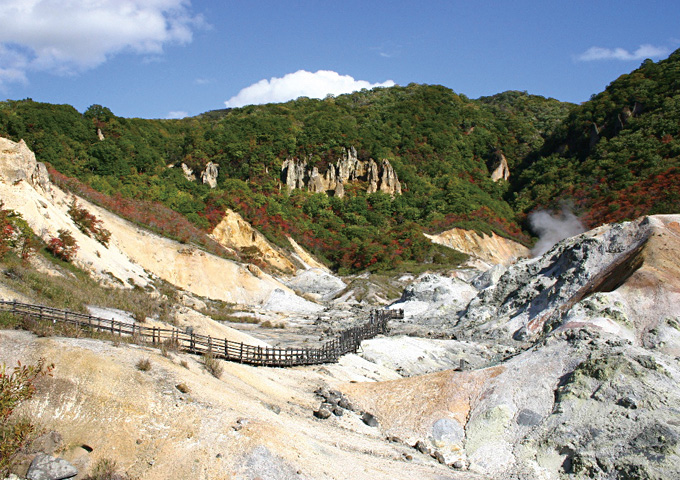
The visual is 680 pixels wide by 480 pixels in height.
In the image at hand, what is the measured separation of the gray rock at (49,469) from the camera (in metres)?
9.84

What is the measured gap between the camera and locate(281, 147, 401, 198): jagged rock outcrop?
332 ft

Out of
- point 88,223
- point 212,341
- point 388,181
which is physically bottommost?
point 212,341

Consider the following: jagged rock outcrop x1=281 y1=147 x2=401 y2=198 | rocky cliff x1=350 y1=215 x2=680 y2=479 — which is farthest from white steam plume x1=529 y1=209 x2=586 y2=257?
rocky cliff x1=350 y1=215 x2=680 y2=479

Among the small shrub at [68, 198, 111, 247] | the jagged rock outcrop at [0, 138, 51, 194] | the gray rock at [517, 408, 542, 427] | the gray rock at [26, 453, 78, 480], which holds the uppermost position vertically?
the jagged rock outcrop at [0, 138, 51, 194]

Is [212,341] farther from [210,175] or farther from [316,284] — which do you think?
[210,175]

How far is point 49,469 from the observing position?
996 centimetres

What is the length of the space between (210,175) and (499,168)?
226 ft

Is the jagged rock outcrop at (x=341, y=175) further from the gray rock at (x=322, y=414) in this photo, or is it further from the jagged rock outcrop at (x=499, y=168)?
the gray rock at (x=322, y=414)

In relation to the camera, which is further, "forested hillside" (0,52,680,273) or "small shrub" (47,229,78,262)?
"forested hillside" (0,52,680,273)

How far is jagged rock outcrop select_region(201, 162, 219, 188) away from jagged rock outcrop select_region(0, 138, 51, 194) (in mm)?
54910

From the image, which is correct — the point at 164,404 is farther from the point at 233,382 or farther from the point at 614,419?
the point at 614,419

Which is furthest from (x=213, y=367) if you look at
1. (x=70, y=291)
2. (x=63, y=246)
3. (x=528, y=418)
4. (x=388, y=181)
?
(x=388, y=181)

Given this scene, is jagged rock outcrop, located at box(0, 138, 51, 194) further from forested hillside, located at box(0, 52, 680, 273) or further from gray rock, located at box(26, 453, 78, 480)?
gray rock, located at box(26, 453, 78, 480)

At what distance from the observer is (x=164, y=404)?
12.3m
